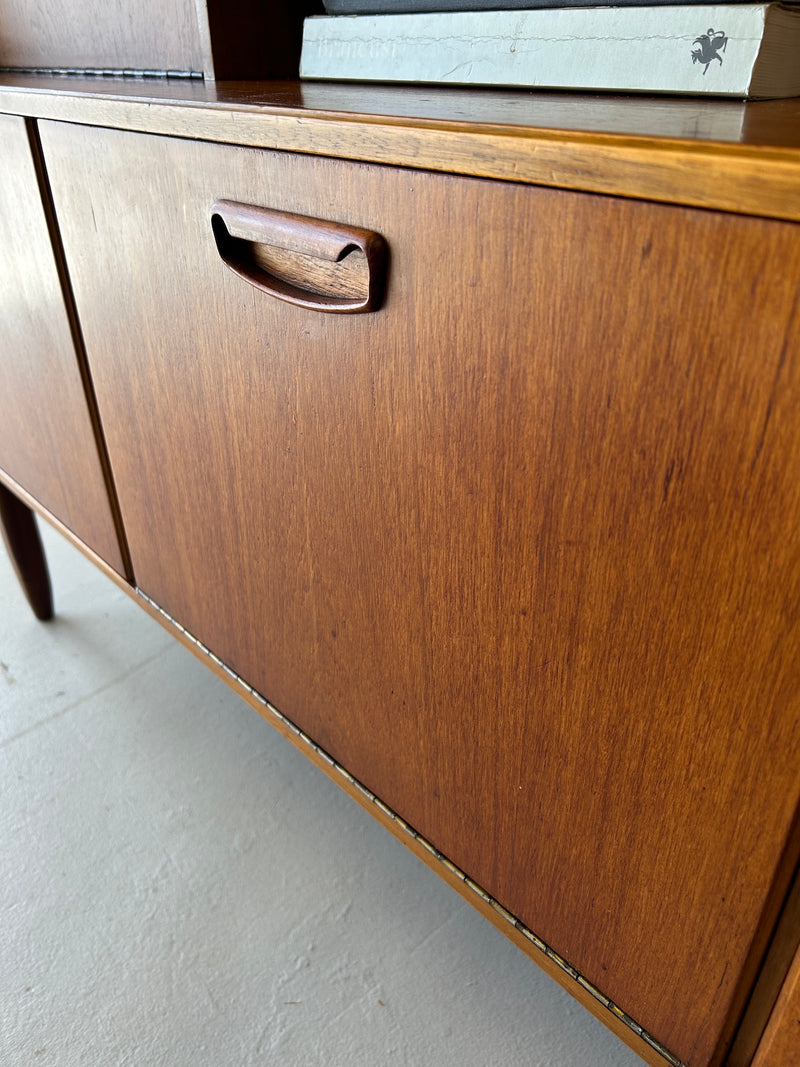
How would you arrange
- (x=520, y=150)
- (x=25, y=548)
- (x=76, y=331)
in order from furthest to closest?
(x=25, y=548)
(x=76, y=331)
(x=520, y=150)

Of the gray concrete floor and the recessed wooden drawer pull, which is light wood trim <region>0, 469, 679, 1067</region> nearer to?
the gray concrete floor

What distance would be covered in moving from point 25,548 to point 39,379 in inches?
15.9

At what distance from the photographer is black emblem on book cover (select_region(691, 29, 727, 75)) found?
400mm

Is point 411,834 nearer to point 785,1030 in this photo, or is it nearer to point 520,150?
point 785,1030

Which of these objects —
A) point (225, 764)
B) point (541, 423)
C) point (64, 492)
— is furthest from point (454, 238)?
point (225, 764)

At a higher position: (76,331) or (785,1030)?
(76,331)

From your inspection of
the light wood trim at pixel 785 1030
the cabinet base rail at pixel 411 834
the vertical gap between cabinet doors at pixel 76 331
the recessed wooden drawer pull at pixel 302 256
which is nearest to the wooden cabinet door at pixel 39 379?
the vertical gap between cabinet doors at pixel 76 331

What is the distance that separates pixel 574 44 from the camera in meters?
0.45

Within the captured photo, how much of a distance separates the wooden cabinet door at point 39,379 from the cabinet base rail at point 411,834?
12 cm

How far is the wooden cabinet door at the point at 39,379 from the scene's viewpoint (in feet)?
2.25

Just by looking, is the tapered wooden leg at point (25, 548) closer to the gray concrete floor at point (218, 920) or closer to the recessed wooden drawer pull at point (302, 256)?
the gray concrete floor at point (218, 920)

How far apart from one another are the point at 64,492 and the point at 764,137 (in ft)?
2.48

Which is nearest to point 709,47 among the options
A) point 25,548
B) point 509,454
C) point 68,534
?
point 509,454

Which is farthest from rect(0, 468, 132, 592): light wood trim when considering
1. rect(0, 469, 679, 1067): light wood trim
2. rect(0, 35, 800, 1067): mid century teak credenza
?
rect(0, 35, 800, 1067): mid century teak credenza
